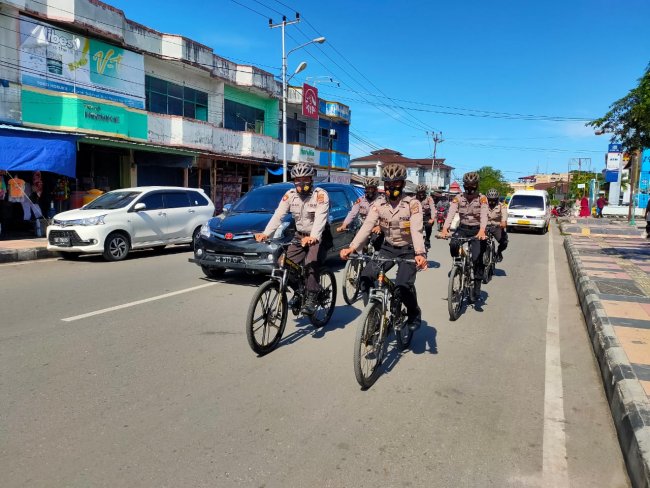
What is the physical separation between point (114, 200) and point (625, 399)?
1095 cm

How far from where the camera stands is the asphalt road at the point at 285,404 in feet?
9.46

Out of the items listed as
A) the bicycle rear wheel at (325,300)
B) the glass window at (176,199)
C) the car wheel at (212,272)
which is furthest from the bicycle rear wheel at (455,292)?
the glass window at (176,199)

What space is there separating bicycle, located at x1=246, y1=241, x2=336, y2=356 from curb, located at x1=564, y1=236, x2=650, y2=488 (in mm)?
2907

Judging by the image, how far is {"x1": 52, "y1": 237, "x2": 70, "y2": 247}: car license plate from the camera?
1066cm

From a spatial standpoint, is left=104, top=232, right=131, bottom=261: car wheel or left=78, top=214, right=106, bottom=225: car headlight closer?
left=78, top=214, right=106, bottom=225: car headlight

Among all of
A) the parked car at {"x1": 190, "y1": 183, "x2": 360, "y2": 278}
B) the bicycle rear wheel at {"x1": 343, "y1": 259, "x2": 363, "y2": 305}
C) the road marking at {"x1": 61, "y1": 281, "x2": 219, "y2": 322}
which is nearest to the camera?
the road marking at {"x1": 61, "y1": 281, "x2": 219, "y2": 322}

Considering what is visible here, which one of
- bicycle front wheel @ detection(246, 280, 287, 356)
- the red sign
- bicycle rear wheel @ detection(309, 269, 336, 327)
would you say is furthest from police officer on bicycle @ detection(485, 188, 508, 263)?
the red sign

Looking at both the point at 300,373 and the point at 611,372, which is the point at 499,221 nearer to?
the point at 611,372

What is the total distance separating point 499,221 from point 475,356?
5.19 m

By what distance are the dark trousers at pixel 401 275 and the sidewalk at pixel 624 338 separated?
1.81m

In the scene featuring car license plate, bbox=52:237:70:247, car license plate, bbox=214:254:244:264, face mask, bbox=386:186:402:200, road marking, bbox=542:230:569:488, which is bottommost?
road marking, bbox=542:230:569:488

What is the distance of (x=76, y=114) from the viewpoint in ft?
51.1

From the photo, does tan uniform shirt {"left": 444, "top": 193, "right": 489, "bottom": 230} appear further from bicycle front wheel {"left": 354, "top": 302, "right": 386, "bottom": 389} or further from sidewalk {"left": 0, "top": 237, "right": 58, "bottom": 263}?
sidewalk {"left": 0, "top": 237, "right": 58, "bottom": 263}

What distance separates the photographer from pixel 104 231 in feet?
34.8
